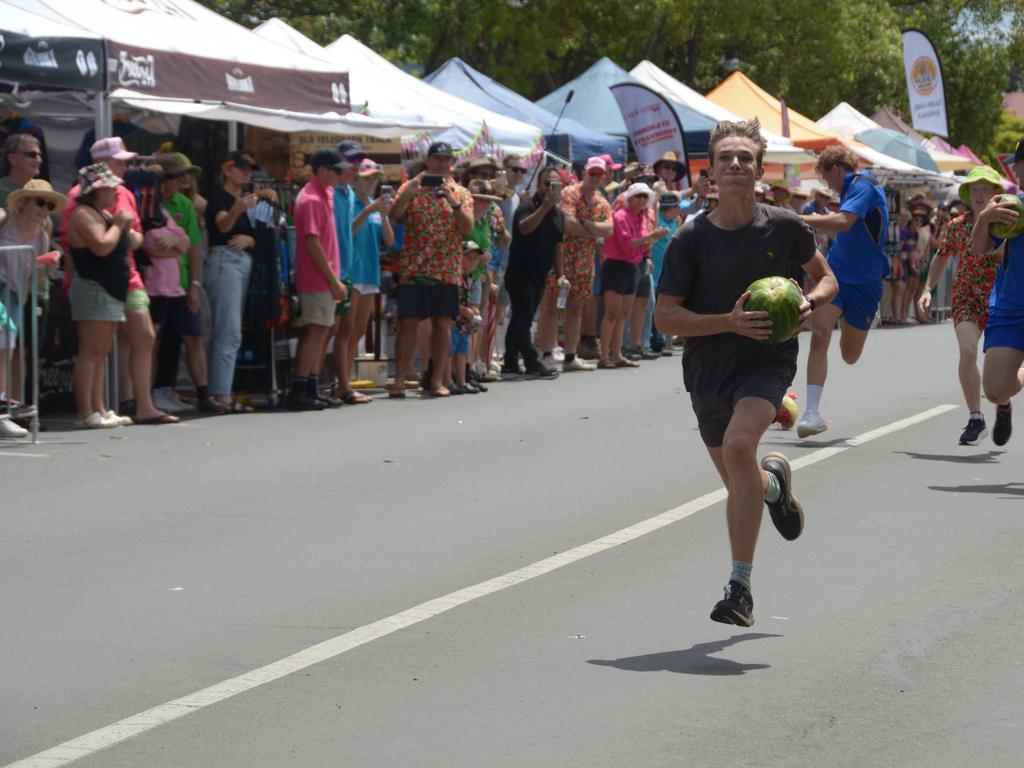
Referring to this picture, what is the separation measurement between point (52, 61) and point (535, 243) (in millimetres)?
6060

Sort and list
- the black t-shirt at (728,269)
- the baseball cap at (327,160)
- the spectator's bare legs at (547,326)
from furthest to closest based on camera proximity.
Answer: the spectator's bare legs at (547,326), the baseball cap at (327,160), the black t-shirt at (728,269)

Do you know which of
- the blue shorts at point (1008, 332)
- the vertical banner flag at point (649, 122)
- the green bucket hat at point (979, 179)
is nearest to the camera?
the blue shorts at point (1008, 332)

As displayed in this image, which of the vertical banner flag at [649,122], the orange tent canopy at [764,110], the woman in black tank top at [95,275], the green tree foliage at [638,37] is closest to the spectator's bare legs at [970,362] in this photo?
the woman in black tank top at [95,275]

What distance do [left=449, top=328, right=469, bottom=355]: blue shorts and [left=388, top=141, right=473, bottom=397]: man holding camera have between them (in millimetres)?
222

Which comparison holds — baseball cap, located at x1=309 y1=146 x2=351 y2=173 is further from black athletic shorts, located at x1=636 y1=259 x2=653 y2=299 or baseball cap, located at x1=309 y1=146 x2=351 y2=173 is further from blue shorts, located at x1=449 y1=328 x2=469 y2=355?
black athletic shorts, located at x1=636 y1=259 x2=653 y2=299

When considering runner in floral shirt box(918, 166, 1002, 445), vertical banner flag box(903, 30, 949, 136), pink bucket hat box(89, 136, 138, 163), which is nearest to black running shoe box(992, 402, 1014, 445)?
runner in floral shirt box(918, 166, 1002, 445)

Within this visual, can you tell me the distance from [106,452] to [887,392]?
309 inches

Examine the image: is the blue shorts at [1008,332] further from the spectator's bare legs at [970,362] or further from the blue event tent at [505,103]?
the blue event tent at [505,103]

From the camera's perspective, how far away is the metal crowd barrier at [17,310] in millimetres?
12352

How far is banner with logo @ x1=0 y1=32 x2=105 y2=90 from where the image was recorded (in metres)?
12.6

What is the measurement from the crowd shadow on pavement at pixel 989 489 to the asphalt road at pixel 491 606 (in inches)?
1.4

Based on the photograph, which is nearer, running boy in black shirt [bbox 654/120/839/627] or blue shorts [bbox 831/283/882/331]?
running boy in black shirt [bbox 654/120/839/627]

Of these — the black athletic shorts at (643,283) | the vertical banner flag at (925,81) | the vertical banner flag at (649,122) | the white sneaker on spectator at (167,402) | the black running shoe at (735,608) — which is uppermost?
the vertical banner flag at (925,81)

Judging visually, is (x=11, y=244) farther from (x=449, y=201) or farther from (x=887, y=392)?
(x=887, y=392)
